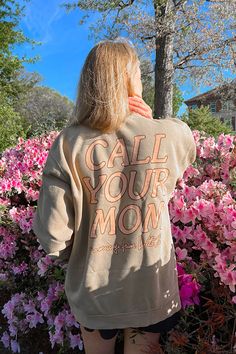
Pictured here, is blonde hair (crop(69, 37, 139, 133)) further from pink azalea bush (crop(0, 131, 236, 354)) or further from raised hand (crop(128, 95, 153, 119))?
pink azalea bush (crop(0, 131, 236, 354))

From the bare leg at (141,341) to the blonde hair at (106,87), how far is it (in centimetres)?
82

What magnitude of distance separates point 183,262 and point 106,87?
0.98 m

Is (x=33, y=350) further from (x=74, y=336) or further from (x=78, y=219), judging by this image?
(x=78, y=219)

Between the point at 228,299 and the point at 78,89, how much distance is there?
1067mm

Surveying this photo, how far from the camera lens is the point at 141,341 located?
1.75m

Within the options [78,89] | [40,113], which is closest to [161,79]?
[78,89]

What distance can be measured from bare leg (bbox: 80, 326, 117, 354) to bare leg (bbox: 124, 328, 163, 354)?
0.23ft

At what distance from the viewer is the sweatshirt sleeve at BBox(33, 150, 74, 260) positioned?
1.59 m

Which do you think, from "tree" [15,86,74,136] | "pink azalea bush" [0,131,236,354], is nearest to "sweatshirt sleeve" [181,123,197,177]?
"pink azalea bush" [0,131,236,354]

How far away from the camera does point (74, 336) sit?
8.06 feet

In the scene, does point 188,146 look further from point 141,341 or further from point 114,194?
point 141,341

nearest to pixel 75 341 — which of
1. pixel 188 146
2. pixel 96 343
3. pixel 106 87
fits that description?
pixel 96 343

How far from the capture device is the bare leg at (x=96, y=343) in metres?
1.75

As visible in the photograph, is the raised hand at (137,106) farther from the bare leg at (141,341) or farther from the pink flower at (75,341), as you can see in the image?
the pink flower at (75,341)
